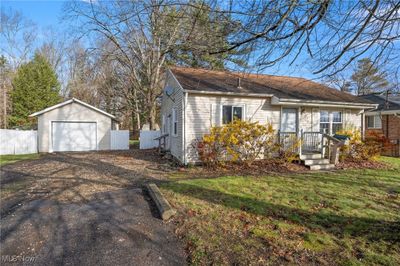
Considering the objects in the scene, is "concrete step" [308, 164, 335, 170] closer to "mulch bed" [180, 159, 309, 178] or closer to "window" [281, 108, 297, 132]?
"mulch bed" [180, 159, 309, 178]

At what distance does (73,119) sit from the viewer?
16.1 meters

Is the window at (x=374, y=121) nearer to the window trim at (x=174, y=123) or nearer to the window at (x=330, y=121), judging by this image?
the window at (x=330, y=121)

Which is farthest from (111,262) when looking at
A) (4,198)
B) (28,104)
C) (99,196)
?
(28,104)

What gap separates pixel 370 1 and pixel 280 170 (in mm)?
6865

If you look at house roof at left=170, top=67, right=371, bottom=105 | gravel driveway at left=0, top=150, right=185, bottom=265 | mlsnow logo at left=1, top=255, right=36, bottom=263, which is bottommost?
mlsnow logo at left=1, top=255, right=36, bottom=263

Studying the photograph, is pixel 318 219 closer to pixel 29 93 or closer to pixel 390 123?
pixel 390 123

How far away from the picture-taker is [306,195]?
5.77 meters

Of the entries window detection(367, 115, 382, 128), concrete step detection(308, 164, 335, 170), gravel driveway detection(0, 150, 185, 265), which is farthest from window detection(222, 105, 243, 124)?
window detection(367, 115, 382, 128)

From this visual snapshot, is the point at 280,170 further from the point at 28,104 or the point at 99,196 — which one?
the point at 28,104

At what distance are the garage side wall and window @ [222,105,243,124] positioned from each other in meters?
10.0

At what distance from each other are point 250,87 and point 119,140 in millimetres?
10751

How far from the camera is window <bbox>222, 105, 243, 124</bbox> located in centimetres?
1060

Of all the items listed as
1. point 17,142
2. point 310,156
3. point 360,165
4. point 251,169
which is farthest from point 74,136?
point 360,165

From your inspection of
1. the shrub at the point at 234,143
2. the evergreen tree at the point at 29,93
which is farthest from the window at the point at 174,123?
the evergreen tree at the point at 29,93
